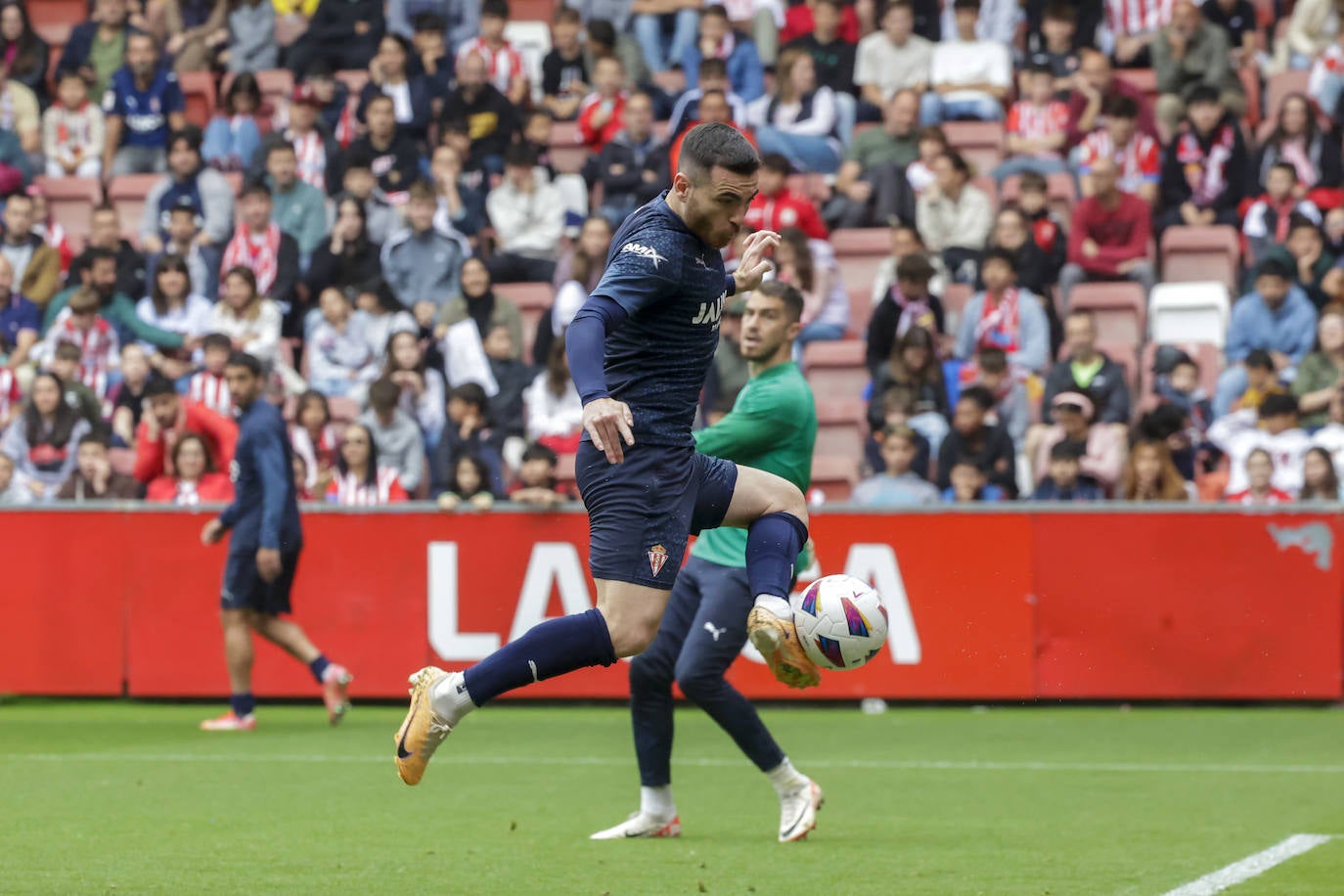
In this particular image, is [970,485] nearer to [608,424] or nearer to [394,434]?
[394,434]

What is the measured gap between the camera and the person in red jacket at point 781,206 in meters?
16.3

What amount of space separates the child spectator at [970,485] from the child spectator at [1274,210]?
4081mm

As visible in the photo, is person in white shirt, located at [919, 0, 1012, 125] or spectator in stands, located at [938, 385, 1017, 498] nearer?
spectator in stands, located at [938, 385, 1017, 498]

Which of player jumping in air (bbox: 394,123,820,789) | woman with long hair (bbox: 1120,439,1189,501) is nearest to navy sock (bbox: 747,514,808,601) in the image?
player jumping in air (bbox: 394,123,820,789)

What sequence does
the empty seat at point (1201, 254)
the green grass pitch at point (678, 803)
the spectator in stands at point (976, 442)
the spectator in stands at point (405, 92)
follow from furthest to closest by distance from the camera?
1. the spectator in stands at point (405, 92)
2. the empty seat at point (1201, 254)
3. the spectator in stands at point (976, 442)
4. the green grass pitch at point (678, 803)

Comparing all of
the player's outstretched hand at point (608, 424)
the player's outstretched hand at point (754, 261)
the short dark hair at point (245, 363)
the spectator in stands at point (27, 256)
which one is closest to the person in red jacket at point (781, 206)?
the short dark hair at point (245, 363)

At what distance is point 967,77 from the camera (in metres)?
18.2

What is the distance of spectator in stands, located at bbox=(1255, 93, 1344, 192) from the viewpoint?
1680cm

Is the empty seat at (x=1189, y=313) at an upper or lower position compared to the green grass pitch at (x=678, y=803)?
upper

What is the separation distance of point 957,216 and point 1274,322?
291cm

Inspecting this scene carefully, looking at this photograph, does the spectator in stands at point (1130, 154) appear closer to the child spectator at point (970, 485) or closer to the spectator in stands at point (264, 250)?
the child spectator at point (970, 485)

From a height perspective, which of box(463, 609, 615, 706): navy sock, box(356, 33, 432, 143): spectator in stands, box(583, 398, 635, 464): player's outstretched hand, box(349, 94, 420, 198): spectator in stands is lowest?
box(463, 609, 615, 706): navy sock

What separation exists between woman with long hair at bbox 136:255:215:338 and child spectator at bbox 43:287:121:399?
0.40 metres

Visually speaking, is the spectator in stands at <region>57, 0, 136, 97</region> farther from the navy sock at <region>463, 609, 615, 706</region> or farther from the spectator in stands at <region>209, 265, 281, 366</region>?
the navy sock at <region>463, 609, 615, 706</region>
